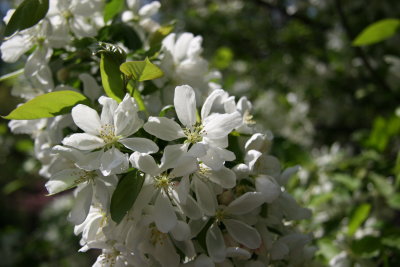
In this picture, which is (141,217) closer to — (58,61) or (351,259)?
(58,61)

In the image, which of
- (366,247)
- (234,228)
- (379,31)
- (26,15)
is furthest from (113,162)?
(379,31)

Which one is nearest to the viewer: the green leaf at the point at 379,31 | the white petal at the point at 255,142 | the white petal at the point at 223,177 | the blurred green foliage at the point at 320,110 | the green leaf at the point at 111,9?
the white petal at the point at 223,177

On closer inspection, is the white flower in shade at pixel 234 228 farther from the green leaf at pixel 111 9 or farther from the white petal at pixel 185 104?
the green leaf at pixel 111 9

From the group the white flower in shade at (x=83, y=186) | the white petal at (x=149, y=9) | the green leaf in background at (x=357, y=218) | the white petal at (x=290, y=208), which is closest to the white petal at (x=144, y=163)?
the white flower in shade at (x=83, y=186)

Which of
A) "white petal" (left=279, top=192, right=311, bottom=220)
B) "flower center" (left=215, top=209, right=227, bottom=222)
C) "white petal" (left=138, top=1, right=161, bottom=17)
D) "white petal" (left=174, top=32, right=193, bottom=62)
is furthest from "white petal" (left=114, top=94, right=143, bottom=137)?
"white petal" (left=138, top=1, right=161, bottom=17)

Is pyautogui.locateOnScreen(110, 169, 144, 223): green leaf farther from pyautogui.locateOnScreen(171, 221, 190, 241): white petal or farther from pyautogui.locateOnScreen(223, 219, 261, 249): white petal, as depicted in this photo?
pyautogui.locateOnScreen(223, 219, 261, 249): white petal

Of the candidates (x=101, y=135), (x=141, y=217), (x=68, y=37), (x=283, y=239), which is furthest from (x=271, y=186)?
(x=68, y=37)
